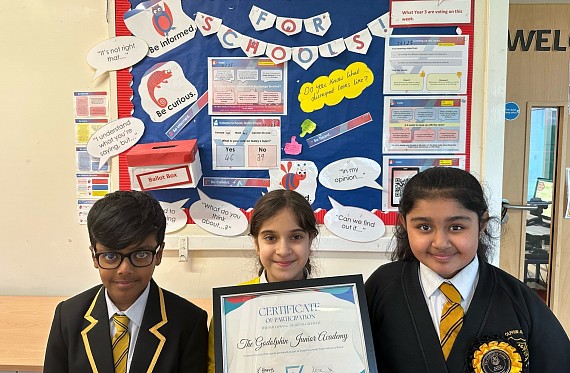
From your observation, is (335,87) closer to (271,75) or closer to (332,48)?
(332,48)

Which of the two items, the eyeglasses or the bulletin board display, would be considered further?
the bulletin board display

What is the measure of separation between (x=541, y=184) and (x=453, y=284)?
5.78 ft

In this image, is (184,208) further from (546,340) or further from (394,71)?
(546,340)

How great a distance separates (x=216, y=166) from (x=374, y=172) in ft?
2.32

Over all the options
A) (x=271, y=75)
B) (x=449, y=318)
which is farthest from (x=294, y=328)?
(x=271, y=75)

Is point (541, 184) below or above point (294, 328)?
above

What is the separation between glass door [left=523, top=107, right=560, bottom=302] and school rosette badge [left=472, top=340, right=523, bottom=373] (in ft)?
5.62

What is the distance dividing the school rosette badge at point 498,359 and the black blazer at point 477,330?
0.04ft

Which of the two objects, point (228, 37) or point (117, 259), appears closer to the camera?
point (117, 259)

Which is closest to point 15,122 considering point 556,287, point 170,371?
point 170,371

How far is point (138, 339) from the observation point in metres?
1.13

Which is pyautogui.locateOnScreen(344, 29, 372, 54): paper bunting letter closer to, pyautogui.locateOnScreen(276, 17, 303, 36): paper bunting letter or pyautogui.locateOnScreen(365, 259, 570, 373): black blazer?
pyautogui.locateOnScreen(276, 17, 303, 36): paper bunting letter

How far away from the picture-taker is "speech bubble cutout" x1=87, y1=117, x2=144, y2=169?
6.53 ft

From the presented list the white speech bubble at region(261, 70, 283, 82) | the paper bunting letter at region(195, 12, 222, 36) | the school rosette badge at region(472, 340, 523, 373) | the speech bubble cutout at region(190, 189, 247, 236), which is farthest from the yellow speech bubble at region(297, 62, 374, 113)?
the school rosette badge at region(472, 340, 523, 373)
